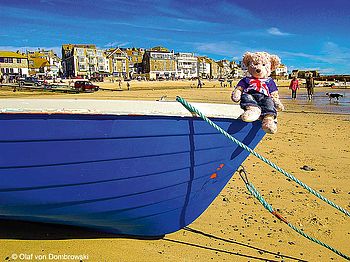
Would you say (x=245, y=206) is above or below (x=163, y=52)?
below

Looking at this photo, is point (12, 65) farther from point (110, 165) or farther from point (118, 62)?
point (110, 165)

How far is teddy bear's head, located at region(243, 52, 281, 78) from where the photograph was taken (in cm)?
294

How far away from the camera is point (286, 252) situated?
10.7ft

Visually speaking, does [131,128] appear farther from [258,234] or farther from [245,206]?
[245,206]

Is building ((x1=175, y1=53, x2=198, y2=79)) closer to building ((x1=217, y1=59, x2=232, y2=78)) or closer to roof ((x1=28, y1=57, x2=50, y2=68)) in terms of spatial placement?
building ((x1=217, y1=59, x2=232, y2=78))

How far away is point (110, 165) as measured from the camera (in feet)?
8.95

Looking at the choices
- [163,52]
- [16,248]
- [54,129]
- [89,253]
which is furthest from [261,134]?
[163,52]

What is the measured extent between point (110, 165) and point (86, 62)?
10240 centimetres

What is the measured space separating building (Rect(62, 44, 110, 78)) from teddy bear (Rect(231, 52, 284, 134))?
9452cm

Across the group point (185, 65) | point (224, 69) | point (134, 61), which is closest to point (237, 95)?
point (185, 65)

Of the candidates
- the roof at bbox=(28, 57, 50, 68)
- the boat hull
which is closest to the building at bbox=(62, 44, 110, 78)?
the roof at bbox=(28, 57, 50, 68)

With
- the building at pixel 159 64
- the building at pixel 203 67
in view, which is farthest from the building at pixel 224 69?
the building at pixel 159 64

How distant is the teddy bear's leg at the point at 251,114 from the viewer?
8.80 ft

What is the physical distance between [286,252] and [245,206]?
44.6 inches
